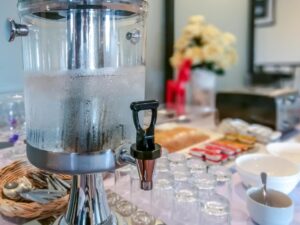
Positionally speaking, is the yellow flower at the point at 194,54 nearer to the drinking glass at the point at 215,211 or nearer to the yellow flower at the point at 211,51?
the yellow flower at the point at 211,51

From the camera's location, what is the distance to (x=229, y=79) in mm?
1780

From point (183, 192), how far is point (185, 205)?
0.03 m

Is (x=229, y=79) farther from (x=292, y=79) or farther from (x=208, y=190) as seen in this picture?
(x=208, y=190)

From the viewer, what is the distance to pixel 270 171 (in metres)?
0.71

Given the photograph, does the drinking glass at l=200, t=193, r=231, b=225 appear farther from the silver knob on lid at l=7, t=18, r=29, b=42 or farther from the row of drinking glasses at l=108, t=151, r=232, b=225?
the silver knob on lid at l=7, t=18, r=29, b=42

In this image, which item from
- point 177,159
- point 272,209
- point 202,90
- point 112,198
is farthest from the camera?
point 202,90

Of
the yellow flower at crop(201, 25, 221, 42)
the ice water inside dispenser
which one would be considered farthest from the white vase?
the ice water inside dispenser

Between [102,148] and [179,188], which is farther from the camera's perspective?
[179,188]

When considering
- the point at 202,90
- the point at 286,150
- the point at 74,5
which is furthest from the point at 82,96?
the point at 202,90

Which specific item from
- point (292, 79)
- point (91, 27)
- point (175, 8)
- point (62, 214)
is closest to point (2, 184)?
point (62, 214)

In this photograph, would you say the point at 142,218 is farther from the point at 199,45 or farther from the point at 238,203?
the point at 199,45

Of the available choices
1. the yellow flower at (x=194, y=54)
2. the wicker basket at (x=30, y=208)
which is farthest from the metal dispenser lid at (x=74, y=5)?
the yellow flower at (x=194, y=54)

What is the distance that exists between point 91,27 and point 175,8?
1.03m

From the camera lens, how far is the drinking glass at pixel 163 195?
560mm
